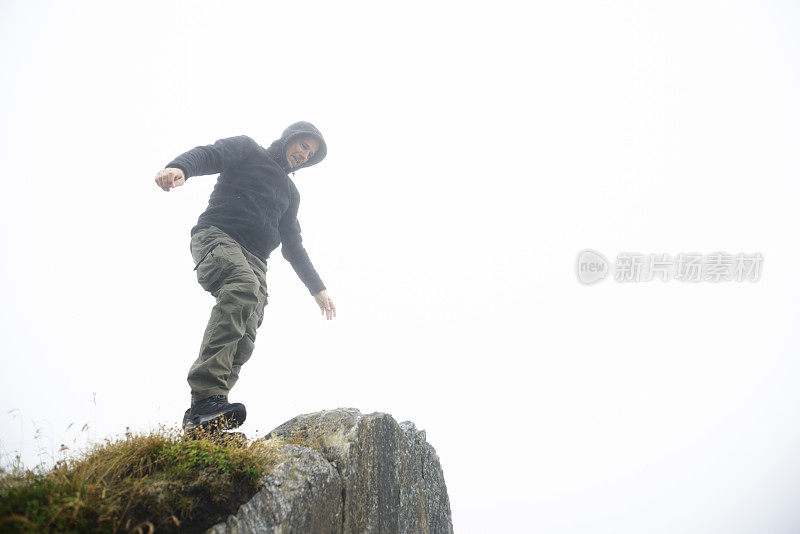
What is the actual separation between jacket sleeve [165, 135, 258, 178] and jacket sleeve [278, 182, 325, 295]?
4.16 feet

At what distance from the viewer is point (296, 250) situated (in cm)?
767

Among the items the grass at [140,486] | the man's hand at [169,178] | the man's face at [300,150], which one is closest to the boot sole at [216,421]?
the grass at [140,486]

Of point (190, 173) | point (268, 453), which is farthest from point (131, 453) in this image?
point (190, 173)

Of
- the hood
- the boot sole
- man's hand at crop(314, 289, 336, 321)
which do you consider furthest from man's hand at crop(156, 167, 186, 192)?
man's hand at crop(314, 289, 336, 321)

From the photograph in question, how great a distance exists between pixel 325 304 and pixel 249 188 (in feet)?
9.26

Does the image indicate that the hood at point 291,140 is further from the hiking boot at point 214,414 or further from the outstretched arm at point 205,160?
the hiking boot at point 214,414

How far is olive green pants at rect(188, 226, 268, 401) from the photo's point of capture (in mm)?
4336

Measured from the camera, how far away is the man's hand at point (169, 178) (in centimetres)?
446

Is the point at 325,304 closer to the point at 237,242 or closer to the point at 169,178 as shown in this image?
the point at 237,242

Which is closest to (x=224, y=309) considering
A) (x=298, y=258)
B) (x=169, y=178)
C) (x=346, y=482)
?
(x=169, y=178)

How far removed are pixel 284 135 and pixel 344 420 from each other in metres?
5.44

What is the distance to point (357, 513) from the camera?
4699 millimetres

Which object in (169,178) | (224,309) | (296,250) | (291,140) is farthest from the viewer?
(296,250)

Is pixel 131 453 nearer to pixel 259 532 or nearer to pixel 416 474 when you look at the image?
pixel 259 532
